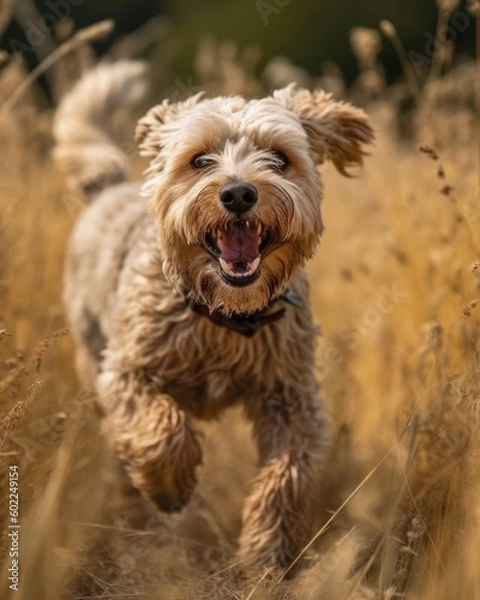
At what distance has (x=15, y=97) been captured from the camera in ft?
14.4

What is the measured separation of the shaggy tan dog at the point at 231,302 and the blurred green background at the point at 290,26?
1638cm

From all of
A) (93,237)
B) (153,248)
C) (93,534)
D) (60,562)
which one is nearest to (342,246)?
(93,237)

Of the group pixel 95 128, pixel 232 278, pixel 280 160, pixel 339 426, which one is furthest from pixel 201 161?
pixel 95 128

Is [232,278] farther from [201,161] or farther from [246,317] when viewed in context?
[201,161]

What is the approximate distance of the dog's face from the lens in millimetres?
3607

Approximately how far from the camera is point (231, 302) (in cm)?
376

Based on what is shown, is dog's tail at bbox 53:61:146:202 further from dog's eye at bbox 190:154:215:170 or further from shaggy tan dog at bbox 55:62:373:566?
dog's eye at bbox 190:154:215:170

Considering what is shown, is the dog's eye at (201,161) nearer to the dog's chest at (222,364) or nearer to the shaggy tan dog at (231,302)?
the shaggy tan dog at (231,302)

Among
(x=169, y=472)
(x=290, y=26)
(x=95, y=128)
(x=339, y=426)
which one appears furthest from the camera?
(x=290, y=26)

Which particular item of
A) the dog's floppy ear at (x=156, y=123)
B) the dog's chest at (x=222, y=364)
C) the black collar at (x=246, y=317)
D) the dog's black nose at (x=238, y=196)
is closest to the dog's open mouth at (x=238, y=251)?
the dog's black nose at (x=238, y=196)

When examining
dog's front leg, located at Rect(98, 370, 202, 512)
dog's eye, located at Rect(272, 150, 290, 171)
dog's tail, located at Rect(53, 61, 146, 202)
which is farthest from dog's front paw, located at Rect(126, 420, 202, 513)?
dog's tail, located at Rect(53, 61, 146, 202)

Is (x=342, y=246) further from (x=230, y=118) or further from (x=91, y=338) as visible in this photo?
(x=230, y=118)

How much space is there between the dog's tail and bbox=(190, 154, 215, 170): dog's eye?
2.40 metres

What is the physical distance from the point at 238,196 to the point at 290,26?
1941cm
